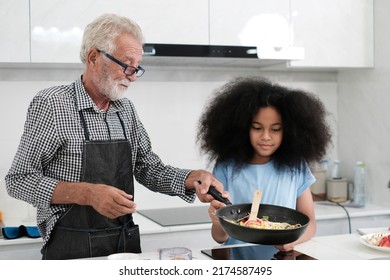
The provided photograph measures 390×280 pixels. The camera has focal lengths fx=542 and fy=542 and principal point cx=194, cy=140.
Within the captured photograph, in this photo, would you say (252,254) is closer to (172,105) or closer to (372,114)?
(172,105)

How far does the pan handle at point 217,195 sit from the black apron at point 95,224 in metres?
0.24

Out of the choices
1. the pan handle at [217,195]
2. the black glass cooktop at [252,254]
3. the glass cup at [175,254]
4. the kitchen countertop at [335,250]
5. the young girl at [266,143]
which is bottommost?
the kitchen countertop at [335,250]

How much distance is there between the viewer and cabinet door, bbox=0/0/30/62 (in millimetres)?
1682

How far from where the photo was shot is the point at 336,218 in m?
1.93

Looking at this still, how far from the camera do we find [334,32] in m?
2.05

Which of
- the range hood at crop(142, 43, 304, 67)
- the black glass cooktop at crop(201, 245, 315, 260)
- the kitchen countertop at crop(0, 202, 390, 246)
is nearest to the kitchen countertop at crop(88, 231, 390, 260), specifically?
the black glass cooktop at crop(201, 245, 315, 260)

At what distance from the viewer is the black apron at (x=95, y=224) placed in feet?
3.99

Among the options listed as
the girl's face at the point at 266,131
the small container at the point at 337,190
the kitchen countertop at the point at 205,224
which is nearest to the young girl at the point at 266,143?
the girl's face at the point at 266,131

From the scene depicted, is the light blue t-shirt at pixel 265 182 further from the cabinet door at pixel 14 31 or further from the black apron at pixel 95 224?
the cabinet door at pixel 14 31

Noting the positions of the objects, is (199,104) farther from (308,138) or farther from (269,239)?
(269,239)

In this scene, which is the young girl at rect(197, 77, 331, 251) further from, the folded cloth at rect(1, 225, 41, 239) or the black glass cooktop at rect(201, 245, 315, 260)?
the folded cloth at rect(1, 225, 41, 239)

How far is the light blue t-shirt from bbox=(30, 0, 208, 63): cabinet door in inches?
25.4

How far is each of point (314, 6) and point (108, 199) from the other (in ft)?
4.29
